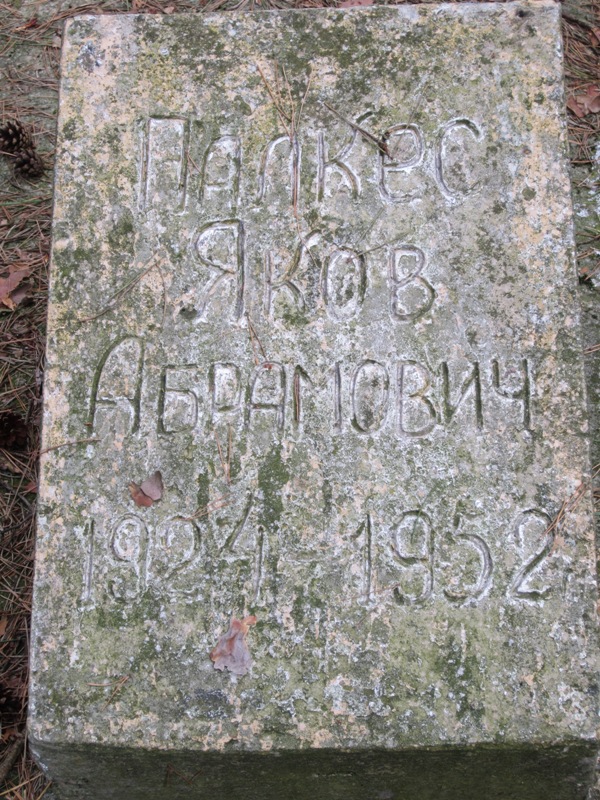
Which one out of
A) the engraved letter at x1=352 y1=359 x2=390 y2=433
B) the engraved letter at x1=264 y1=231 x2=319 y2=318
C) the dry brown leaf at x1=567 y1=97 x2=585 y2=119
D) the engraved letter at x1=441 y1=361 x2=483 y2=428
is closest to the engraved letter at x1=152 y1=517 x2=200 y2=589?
the engraved letter at x1=352 y1=359 x2=390 y2=433

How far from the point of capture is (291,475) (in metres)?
2.07

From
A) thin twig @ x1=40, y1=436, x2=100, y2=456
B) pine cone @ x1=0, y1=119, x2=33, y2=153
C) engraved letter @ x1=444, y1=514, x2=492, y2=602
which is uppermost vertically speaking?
pine cone @ x1=0, y1=119, x2=33, y2=153

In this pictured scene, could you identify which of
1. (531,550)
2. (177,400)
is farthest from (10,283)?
(531,550)

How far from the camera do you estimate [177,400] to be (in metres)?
2.12

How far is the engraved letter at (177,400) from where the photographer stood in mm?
2107

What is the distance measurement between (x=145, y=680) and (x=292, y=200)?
1376 mm

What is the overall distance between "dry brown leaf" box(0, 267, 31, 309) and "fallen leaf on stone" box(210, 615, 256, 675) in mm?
1709

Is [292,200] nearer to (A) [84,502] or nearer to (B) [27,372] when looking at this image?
(A) [84,502]

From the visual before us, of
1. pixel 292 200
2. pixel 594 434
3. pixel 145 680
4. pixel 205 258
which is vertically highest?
pixel 292 200

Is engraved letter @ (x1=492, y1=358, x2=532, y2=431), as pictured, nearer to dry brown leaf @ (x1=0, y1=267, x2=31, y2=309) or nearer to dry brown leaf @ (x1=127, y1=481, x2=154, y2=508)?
dry brown leaf @ (x1=127, y1=481, x2=154, y2=508)

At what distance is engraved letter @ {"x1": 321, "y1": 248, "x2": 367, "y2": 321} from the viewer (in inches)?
84.8

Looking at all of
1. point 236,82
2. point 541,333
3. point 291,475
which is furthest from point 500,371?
point 236,82

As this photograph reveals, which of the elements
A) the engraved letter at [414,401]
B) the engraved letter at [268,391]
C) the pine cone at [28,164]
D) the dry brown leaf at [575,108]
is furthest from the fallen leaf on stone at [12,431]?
the dry brown leaf at [575,108]

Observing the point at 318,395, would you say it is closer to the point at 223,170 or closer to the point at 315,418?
the point at 315,418
